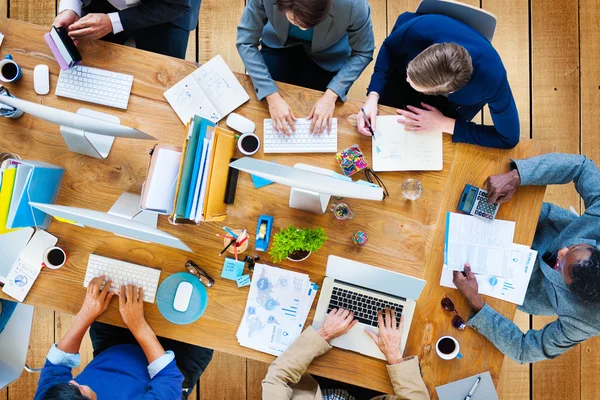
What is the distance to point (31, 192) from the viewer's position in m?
1.60

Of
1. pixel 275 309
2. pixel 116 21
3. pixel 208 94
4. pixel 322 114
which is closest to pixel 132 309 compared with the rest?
pixel 275 309

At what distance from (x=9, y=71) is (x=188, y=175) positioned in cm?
95

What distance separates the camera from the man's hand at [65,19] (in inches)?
72.6

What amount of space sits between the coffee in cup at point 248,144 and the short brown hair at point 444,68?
2.14ft

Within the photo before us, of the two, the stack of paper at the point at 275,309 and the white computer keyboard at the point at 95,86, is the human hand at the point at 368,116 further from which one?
the white computer keyboard at the point at 95,86

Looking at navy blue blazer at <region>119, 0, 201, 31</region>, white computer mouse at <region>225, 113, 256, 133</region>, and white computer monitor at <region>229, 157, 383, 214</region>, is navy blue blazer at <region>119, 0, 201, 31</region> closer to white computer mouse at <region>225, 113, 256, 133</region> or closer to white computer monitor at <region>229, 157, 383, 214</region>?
white computer mouse at <region>225, 113, 256, 133</region>

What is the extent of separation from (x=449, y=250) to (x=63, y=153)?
5.24ft

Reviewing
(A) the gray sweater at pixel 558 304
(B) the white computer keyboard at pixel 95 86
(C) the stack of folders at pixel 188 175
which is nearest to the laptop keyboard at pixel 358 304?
(A) the gray sweater at pixel 558 304

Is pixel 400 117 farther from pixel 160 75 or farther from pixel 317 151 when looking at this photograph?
pixel 160 75

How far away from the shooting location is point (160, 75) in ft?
6.01

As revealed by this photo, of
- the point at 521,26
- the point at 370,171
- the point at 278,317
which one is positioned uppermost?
the point at 521,26

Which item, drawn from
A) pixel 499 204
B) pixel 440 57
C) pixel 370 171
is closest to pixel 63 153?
pixel 370 171

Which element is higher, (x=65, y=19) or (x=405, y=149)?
(x=65, y=19)

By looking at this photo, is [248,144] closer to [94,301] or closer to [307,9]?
[307,9]
